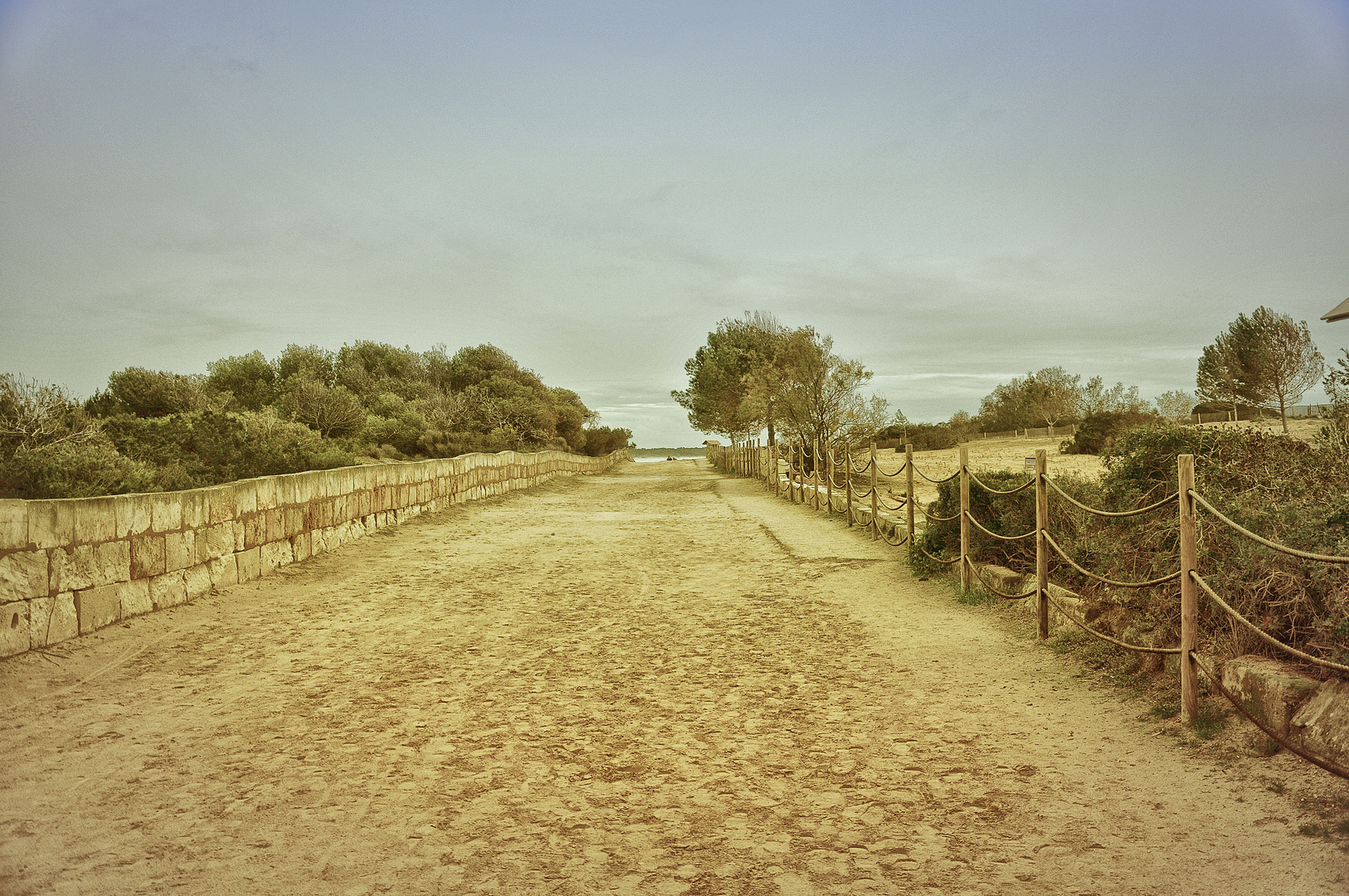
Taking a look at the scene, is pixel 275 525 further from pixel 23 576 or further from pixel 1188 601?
pixel 1188 601

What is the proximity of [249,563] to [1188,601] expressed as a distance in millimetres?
8560

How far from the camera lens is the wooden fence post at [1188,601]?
4.05 metres

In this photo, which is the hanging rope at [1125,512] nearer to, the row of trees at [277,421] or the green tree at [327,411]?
the row of trees at [277,421]

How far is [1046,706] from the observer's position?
4609 millimetres

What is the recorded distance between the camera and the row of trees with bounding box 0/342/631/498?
10656 mm

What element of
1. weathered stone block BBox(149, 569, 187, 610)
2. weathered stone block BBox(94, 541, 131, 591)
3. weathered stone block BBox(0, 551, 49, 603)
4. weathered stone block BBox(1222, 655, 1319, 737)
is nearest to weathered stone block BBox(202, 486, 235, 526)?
weathered stone block BBox(149, 569, 187, 610)

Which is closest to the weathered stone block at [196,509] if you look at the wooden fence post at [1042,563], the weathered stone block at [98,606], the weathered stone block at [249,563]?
the weathered stone block at [249,563]

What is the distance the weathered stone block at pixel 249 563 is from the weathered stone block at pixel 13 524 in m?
2.80

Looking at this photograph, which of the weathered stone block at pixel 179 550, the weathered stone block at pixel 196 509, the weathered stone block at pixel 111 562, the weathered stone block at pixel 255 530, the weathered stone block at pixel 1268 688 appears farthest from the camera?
the weathered stone block at pixel 255 530

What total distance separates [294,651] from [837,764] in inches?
171

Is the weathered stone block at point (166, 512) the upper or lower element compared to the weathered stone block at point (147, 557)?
upper

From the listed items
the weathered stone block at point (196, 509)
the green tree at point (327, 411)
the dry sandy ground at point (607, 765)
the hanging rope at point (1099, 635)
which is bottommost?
the dry sandy ground at point (607, 765)

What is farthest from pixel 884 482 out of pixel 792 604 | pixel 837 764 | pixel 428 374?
pixel 428 374

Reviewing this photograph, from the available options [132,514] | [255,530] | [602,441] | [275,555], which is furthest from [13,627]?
[602,441]
